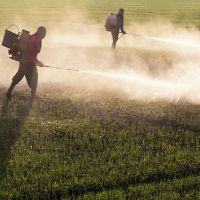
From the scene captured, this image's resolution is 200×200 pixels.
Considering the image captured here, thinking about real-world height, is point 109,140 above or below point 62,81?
above

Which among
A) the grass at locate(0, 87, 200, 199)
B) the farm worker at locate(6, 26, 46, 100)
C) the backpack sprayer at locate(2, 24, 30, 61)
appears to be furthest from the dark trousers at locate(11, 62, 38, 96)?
the grass at locate(0, 87, 200, 199)

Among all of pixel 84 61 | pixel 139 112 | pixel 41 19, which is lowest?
pixel 41 19

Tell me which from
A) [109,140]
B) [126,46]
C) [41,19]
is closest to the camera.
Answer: [109,140]

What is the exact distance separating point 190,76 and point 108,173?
10226mm

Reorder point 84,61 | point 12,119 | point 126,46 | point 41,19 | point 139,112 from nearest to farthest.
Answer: point 12,119 < point 139,112 < point 84,61 < point 126,46 < point 41,19

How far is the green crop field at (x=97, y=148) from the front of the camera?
8188 mm

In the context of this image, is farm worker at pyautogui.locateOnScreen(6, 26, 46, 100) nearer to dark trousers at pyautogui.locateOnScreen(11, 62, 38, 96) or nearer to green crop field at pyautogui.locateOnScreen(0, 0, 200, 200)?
dark trousers at pyautogui.locateOnScreen(11, 62, 38, 96)

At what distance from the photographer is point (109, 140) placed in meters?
10.4

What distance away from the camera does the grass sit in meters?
8.19

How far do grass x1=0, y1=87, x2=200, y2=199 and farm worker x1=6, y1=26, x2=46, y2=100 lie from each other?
2.29 feet

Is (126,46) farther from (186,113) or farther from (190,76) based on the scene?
(186,113)

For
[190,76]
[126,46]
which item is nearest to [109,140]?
[190,76]

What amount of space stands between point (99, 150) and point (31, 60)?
4981 millimetres

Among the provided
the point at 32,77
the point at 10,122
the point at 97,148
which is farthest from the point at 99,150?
the point at 32,77
